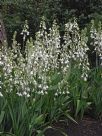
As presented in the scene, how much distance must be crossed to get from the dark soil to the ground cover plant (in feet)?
0.36

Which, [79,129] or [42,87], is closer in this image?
[42,87]

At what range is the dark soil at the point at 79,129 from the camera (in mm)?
5516

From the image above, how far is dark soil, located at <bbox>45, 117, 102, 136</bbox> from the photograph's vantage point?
552 centimetres

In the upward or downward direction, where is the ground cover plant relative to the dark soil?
upward

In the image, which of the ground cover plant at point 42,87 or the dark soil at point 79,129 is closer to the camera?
the ground cover plant at point 42,87

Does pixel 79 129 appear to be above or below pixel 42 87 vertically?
below

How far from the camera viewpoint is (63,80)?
5590mm

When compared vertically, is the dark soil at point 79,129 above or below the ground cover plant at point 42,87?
below

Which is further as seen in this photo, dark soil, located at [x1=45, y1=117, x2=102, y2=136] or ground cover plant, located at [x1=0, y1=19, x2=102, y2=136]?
dark soil, located at [x1=45, y1=117, x2=102, y2=136]

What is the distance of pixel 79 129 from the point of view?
229 inches

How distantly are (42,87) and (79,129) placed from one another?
36.7 inches

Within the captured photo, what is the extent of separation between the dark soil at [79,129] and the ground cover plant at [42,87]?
11 cm

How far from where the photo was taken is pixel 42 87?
5.27 meters

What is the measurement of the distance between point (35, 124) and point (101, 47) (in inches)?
72.0
